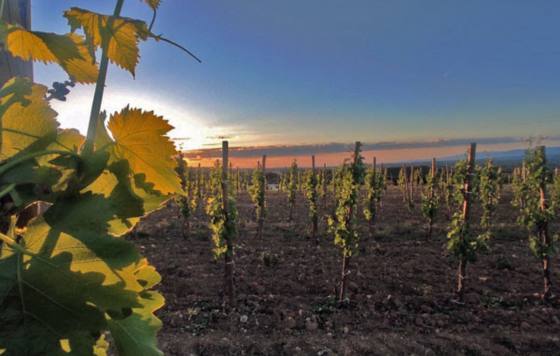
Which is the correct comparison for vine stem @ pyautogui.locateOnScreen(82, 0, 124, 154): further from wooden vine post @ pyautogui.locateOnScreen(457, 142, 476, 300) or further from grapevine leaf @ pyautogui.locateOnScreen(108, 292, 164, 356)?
wooden vine post @ pyautogui.locateOnScreen(457, 142, 476, 300)

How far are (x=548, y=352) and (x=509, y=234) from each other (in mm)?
11453

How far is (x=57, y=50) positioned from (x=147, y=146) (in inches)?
10.7

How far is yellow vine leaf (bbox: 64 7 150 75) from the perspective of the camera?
0.60 m

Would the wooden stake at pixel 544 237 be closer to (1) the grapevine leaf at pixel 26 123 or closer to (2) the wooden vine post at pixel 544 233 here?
(2) the wooden vine post at pixel 544 233

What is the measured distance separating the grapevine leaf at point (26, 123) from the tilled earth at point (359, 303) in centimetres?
739

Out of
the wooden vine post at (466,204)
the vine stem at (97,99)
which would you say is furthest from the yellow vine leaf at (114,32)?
the wooden vine post at (466,204)

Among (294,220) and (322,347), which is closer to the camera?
(322,347)

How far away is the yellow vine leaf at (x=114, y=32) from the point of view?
1.95ft

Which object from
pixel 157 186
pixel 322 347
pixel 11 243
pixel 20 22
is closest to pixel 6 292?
pixel 11 243

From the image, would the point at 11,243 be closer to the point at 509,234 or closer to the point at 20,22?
the point at 20,22

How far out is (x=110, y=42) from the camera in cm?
61

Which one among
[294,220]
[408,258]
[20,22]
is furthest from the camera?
[294,220]

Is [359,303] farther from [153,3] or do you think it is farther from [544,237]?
[153,3]

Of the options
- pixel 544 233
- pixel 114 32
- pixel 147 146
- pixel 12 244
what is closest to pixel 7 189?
pixel 12 244
